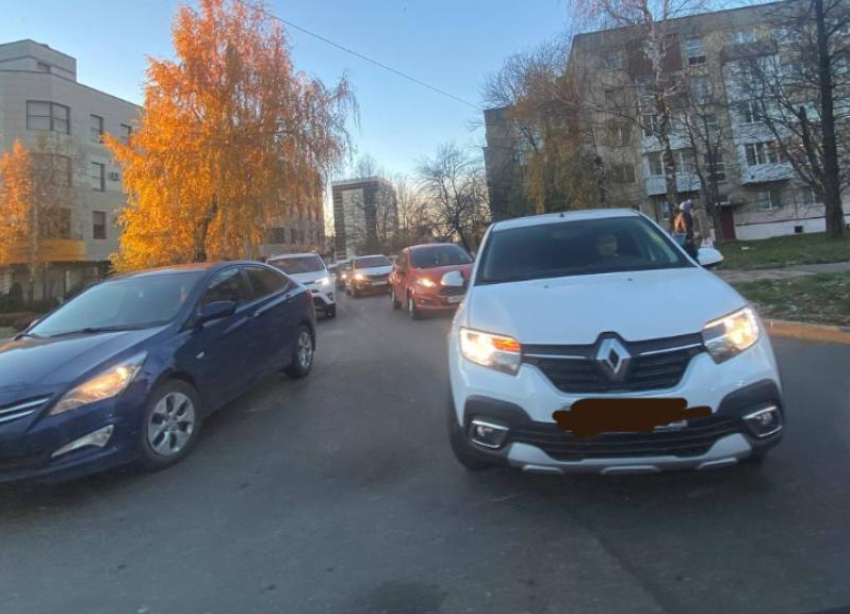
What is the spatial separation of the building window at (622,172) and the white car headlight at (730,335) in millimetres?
32718

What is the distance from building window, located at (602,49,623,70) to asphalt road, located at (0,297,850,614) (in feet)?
79.0

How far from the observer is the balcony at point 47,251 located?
2962cm

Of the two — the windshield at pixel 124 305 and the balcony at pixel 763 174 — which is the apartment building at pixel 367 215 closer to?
the balcony at pixel 763 174

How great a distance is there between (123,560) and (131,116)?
4972 cm

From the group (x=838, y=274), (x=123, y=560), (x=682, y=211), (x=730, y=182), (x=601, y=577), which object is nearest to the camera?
(x=601, y=577)

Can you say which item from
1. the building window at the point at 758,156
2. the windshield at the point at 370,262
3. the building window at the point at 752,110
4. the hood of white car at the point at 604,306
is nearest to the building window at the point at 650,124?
the building window at the point at 752,110

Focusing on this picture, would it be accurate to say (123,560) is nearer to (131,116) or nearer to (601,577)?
(601,577)

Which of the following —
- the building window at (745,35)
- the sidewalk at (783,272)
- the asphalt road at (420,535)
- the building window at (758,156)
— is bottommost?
the asphalt road at (420,535)

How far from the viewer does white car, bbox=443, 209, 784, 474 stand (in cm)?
281

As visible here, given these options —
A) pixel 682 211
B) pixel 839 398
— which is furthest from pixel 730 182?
pixel 839 398

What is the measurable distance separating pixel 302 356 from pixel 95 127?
142 ft

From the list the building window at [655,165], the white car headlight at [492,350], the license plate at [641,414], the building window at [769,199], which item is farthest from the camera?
the building window at [655,165]

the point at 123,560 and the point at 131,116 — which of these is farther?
the point at 131,116

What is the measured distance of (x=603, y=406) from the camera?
2.81 m
